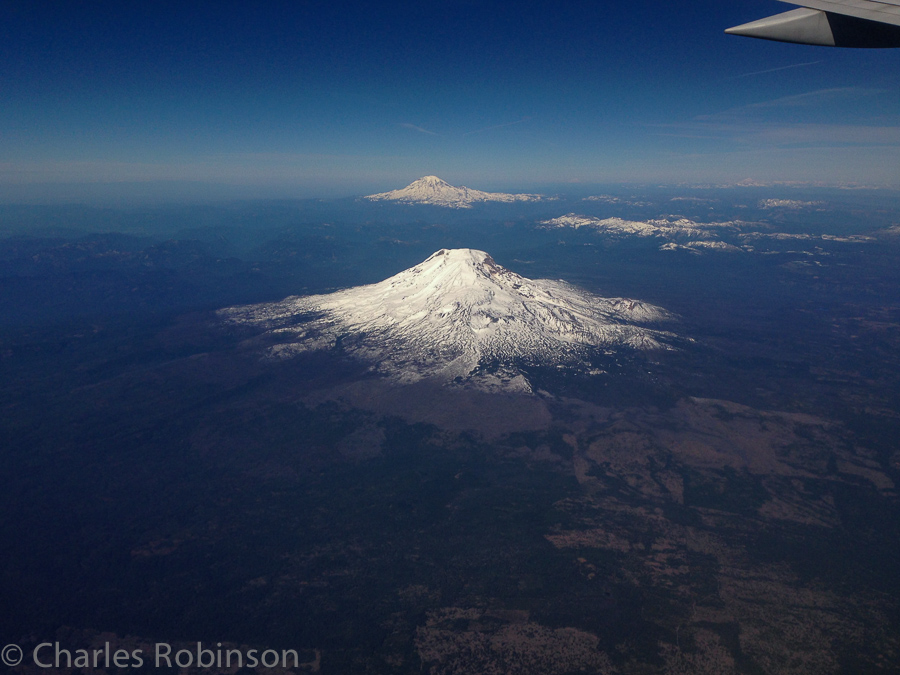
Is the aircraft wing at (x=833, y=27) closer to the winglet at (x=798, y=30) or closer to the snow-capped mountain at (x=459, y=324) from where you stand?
the winglet at (x=798, y=30)

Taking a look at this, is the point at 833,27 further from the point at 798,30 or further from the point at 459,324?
the point at 459,324

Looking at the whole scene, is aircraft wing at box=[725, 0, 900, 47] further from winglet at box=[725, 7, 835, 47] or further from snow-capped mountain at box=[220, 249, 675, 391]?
snow-capped mountain at box=[220, 249, 675, 391]

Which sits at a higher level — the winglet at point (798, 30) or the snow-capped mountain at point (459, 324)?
the winglet at point (798, 30)

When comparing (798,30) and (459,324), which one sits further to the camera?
(459,324)

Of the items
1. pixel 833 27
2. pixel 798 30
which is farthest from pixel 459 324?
pixel 833 27

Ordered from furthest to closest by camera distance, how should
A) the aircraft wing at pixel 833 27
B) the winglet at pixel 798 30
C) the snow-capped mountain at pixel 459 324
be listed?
the snow-capped mountain at pixel 459 324, the winglet at pixel 798 30, the aircraft wing at pixel 833 27

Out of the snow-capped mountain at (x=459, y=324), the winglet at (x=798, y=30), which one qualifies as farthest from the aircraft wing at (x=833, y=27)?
the snow-capped mountain at (x=459, y=324)
